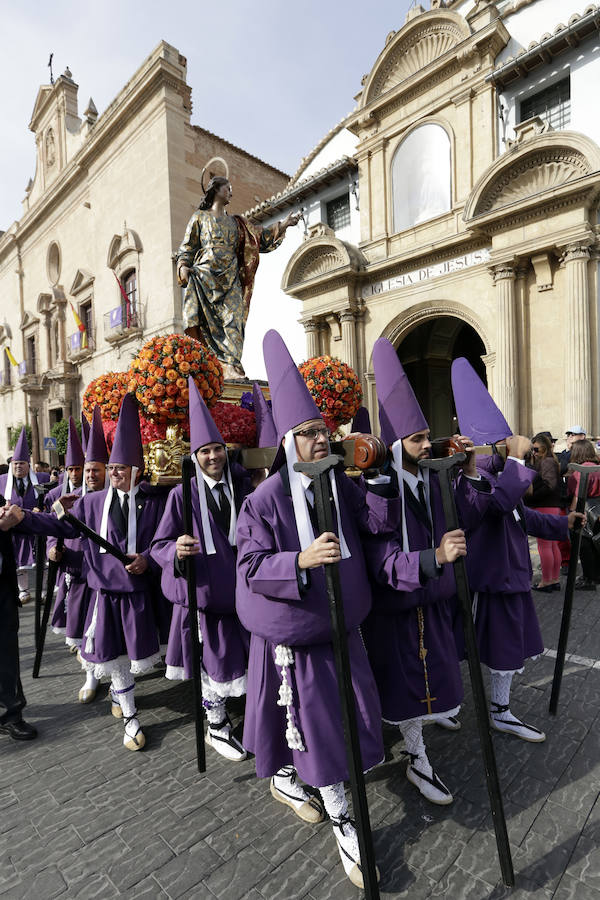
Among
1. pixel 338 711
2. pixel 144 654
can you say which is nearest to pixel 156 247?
pixel 144 654

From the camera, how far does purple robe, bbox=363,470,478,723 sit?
243 centimetres

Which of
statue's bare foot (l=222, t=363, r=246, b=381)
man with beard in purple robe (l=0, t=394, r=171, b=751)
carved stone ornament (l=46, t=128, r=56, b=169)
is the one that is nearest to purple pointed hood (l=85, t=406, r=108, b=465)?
man with beard in purple robe (l=0, t=394, r=171, b=751)

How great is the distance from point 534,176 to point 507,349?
345 centimetres

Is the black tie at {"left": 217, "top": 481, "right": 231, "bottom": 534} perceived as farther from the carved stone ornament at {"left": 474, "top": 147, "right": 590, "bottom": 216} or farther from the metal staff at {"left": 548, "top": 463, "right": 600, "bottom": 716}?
the carved stone ornament at {"left": 474, "top": 147, "right": 590, "bottom": 216}

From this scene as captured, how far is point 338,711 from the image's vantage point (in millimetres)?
2082

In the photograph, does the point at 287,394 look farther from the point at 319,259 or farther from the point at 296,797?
the point at 319,259

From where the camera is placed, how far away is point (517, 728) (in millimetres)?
2969

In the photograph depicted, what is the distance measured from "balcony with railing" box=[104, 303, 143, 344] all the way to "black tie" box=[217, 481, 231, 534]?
17414 mm

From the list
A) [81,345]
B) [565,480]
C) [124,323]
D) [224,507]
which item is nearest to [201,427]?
[224,507]

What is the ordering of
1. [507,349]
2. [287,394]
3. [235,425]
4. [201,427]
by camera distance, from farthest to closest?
[507,349]
[235,425]
[201,427]
[287,394]

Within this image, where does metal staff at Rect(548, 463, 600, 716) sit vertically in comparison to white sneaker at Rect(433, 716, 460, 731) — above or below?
above

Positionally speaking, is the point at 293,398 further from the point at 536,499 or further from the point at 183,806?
the point at 536,499

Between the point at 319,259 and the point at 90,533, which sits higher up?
the point at 319,259

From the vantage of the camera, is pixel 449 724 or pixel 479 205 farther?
pixel 479 205
